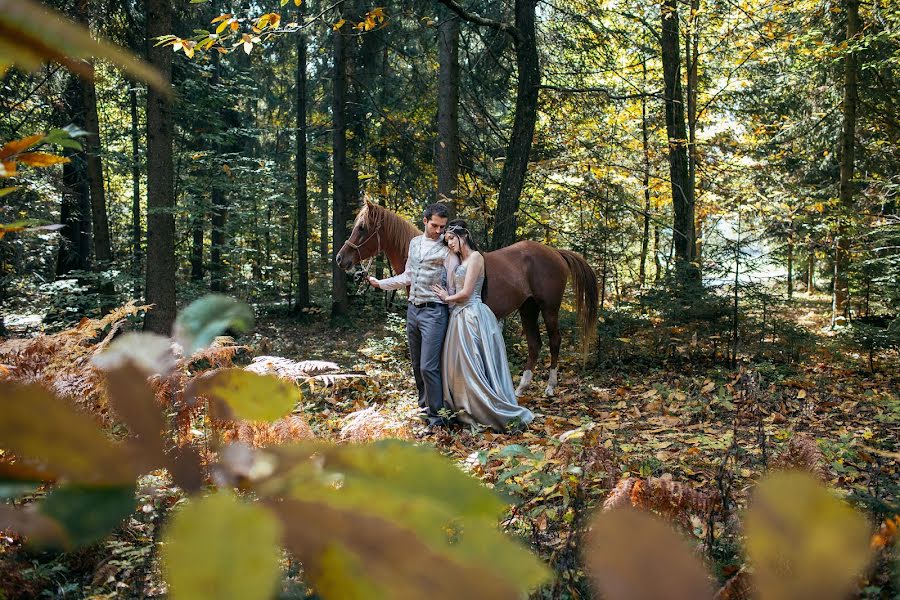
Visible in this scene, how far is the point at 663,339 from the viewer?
782 centimetres

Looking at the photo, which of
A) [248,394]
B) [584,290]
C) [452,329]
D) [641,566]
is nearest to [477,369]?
[452,329]

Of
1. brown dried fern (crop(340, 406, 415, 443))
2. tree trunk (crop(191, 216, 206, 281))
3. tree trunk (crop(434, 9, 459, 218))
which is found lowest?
brown dried fern (crop(340, 406, 415, 443))

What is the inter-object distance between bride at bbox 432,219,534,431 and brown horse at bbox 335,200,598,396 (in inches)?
23.5

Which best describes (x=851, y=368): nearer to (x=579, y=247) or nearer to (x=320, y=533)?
(x=579, y=247)

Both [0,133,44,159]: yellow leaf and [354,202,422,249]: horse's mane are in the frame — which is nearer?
[0,133,44,159]: yellow leaf

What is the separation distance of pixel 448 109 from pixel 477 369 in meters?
3.98

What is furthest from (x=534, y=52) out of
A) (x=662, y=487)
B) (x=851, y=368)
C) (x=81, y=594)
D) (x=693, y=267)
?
(x=81, y=594)

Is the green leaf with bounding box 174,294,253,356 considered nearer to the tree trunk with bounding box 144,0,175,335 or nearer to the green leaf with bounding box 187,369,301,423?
the green leaf with bounding box 187,369,301,423

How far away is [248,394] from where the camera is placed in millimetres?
309

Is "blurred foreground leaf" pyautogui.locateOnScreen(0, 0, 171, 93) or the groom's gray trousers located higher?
"blurred foreground leaf" pyautogui.locateOnScreen(0, 0, 171, 93)

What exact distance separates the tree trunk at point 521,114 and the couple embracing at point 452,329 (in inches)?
78.2

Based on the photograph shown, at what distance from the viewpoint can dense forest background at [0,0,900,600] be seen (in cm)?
21

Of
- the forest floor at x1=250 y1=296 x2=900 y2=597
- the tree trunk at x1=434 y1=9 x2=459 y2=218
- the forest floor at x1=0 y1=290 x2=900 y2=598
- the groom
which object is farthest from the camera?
the tree trunk at x1=434 y1=9 x2=459 y2=218

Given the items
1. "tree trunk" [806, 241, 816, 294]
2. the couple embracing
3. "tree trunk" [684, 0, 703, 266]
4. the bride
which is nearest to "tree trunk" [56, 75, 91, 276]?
the couple embracing
